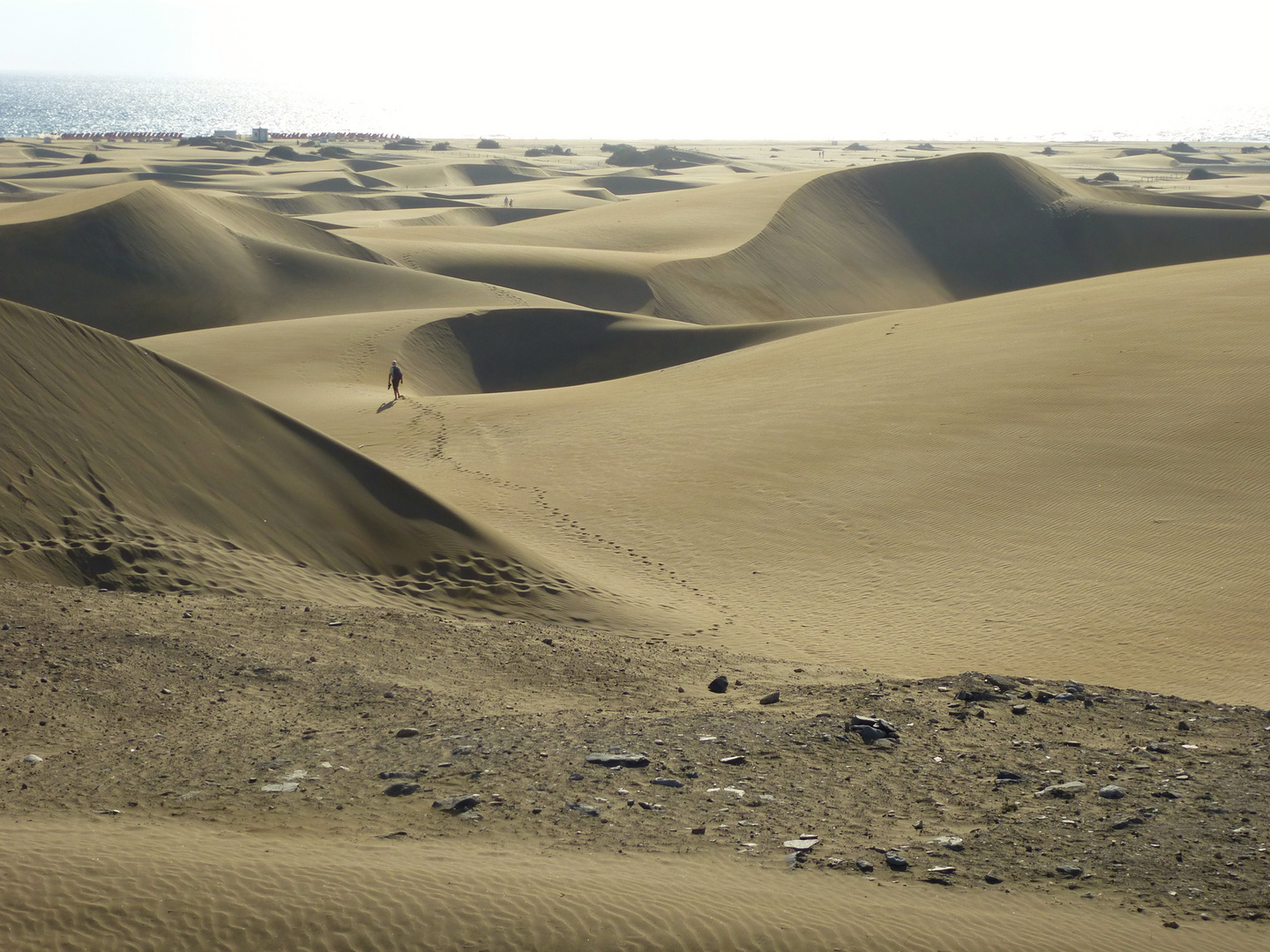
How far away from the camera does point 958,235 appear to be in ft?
171

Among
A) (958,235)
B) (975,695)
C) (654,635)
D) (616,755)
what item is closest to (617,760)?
(616,755)

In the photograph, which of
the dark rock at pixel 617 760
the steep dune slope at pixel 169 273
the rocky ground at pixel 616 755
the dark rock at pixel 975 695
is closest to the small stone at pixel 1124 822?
the rocky ground at pixel 616 755

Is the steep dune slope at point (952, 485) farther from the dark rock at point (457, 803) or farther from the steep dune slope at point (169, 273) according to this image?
the steep dune slope at point (169, 273)

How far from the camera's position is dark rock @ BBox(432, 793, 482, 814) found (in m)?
5.88

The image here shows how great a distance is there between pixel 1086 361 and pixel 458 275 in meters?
23.9

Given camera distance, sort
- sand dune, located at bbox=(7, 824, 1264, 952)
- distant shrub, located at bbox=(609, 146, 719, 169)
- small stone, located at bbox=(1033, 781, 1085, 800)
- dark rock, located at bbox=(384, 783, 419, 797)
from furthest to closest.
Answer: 1. distant shrub, located at bbox=(609, 146, 719, 169)
2. small stone, located at bbox=(1033, 781, 1085, 800)
3. dark rock, located at bbox=(384, 783, 419, 797)
4. sand dune, located at bbox=(7, 824, 1264, 952)

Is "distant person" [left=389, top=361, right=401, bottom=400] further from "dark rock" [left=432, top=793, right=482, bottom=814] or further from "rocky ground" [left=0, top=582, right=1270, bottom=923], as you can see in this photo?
"dark rock" [left=432, top=793, right=482, bottom=814]

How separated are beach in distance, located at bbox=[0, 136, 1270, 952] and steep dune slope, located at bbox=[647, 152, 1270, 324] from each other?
1763cm

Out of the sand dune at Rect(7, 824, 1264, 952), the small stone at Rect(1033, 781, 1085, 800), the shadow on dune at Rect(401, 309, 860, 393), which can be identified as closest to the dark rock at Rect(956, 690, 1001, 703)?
the small stone at Rect(1033, 781, 1085, 800)

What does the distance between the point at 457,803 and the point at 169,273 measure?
32.1 m

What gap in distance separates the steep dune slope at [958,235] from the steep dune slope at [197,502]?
103 feet

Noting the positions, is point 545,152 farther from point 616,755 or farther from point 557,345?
point 616,755

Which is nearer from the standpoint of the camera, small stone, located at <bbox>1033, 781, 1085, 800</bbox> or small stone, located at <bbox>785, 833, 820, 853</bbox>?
small stone, located at <bbox>785, 833, 820, 853</bbox>

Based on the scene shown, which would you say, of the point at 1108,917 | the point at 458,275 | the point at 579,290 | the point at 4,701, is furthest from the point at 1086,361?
the point at 458,275
